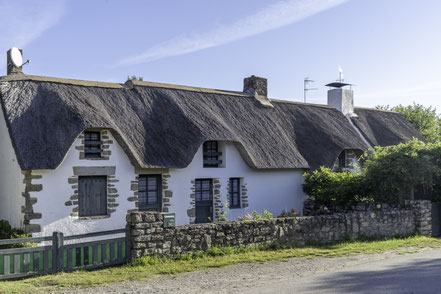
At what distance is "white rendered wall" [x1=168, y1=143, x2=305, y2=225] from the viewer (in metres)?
15.8

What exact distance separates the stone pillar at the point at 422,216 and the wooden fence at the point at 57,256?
9.88m

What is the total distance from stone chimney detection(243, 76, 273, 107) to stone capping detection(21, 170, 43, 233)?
11.4 metres

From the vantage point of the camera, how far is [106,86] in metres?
16.5

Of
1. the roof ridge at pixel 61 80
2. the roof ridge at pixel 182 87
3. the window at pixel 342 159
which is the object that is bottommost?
the window at pixel 342 159

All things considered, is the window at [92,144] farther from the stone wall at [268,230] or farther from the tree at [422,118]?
the tree at [422,118]

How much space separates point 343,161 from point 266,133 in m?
4.82

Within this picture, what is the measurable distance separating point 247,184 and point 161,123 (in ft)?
13.3

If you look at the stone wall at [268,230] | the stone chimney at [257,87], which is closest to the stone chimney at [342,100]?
the stone chimney at [257,87]

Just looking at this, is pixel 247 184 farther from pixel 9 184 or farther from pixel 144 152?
pixel 9 184

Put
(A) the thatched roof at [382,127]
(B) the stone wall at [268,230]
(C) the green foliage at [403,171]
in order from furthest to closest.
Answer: (A) the thatched roof at [382,127] < (C) the green foliage at [403,171] < (B) the stone wall at [268,230]

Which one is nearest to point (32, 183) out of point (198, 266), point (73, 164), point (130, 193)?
point (73, 164)

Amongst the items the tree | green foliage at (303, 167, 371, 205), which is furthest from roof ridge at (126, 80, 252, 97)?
the tree

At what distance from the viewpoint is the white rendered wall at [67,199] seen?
1295 centimetres

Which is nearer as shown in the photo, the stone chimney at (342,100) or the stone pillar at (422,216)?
the stone pillar at (422,216)
